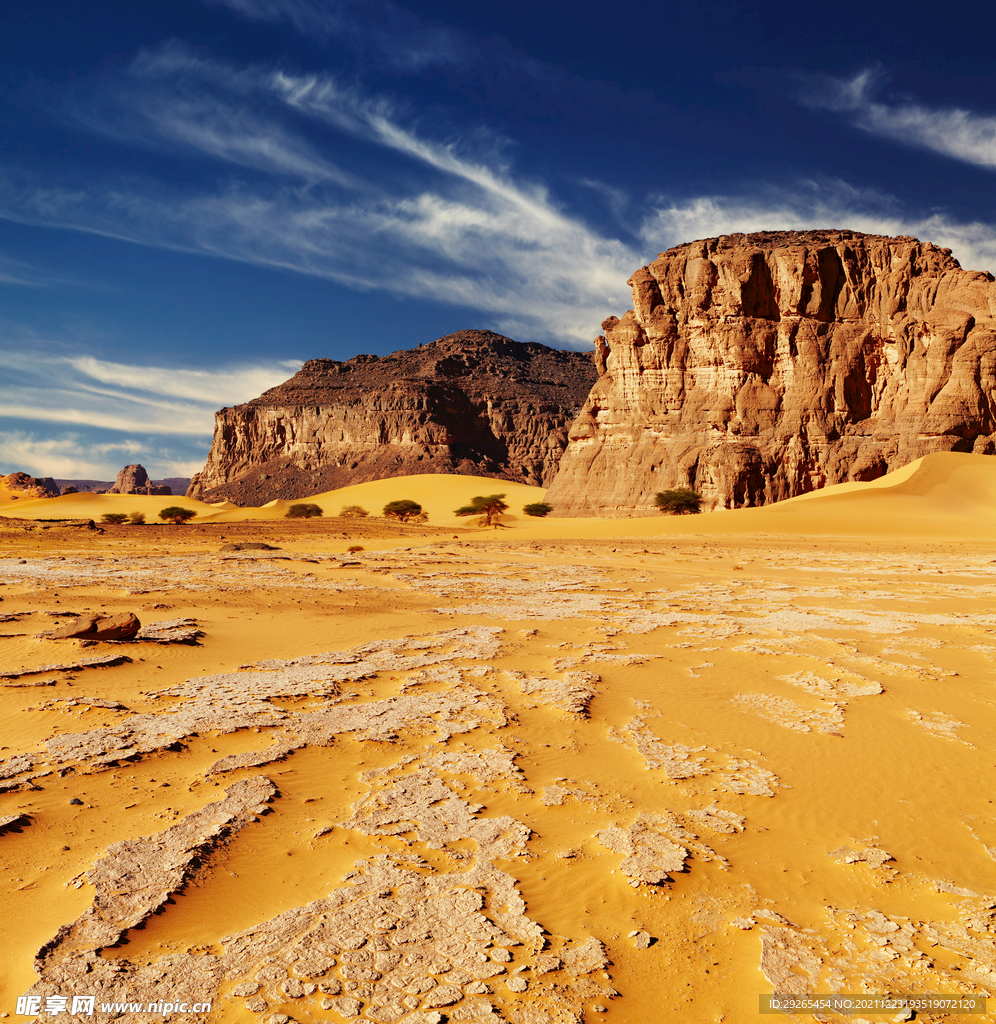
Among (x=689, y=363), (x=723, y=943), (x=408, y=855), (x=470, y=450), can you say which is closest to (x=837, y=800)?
(x=723, y=943)

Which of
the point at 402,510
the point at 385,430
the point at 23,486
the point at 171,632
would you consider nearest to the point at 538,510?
the point at 402,510

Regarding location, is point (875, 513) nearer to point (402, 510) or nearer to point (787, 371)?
point (787, 371)

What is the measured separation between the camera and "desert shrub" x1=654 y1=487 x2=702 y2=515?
1849 inches

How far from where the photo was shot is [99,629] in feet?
22.8

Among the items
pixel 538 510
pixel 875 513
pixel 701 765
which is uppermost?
pixel 875 513

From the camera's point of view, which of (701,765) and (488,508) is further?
(488,508)

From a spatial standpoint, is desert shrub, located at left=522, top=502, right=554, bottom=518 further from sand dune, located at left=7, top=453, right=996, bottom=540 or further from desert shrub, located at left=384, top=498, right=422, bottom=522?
desert shrub, located at left=384, top=498, right=422, bottom=522

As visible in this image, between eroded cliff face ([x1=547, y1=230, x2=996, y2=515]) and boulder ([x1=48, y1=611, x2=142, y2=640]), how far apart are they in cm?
4578

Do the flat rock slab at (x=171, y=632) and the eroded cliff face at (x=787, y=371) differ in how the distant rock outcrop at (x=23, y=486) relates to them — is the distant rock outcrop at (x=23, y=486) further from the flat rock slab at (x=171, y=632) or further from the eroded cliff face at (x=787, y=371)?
the flat rock slab at (x=171, y=632)

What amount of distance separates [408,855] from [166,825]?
1303 mm

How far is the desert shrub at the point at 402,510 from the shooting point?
177ft

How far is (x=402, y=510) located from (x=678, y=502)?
878 inches

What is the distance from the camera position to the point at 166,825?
340 cm

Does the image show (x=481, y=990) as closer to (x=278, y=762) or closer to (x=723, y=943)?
(x=723, y=943)
